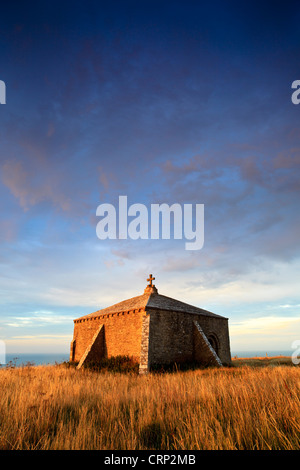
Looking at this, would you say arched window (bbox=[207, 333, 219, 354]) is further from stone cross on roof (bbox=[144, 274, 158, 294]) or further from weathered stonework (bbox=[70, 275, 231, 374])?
stone cross on roof (bbox=[144, 274, 158, 294])

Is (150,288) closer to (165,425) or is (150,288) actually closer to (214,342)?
(214,342)

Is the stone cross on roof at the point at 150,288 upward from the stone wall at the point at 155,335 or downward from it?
upward

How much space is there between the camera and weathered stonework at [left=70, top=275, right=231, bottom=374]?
667 inches

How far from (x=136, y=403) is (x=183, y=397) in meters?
1.21

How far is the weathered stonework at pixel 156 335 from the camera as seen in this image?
17.0 metres

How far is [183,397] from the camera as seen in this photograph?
5949 mm

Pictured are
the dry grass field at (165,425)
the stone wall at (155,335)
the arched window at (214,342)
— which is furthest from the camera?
the arched window at (214,342)

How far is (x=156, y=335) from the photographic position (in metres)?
17.1

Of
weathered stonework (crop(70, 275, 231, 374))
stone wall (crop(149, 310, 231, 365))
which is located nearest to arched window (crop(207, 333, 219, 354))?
weathered stonework (crop(70, 275, 231, 374))

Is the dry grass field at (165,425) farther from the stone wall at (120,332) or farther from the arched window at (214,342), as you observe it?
the arched window at (214,342)

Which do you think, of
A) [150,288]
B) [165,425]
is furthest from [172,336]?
[165,425]

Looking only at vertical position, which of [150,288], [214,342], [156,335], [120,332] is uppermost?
[150,288]

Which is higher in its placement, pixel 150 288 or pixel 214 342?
pixel 150 288

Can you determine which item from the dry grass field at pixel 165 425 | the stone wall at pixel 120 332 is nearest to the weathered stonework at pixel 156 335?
the stone wall at pixel 120 332
